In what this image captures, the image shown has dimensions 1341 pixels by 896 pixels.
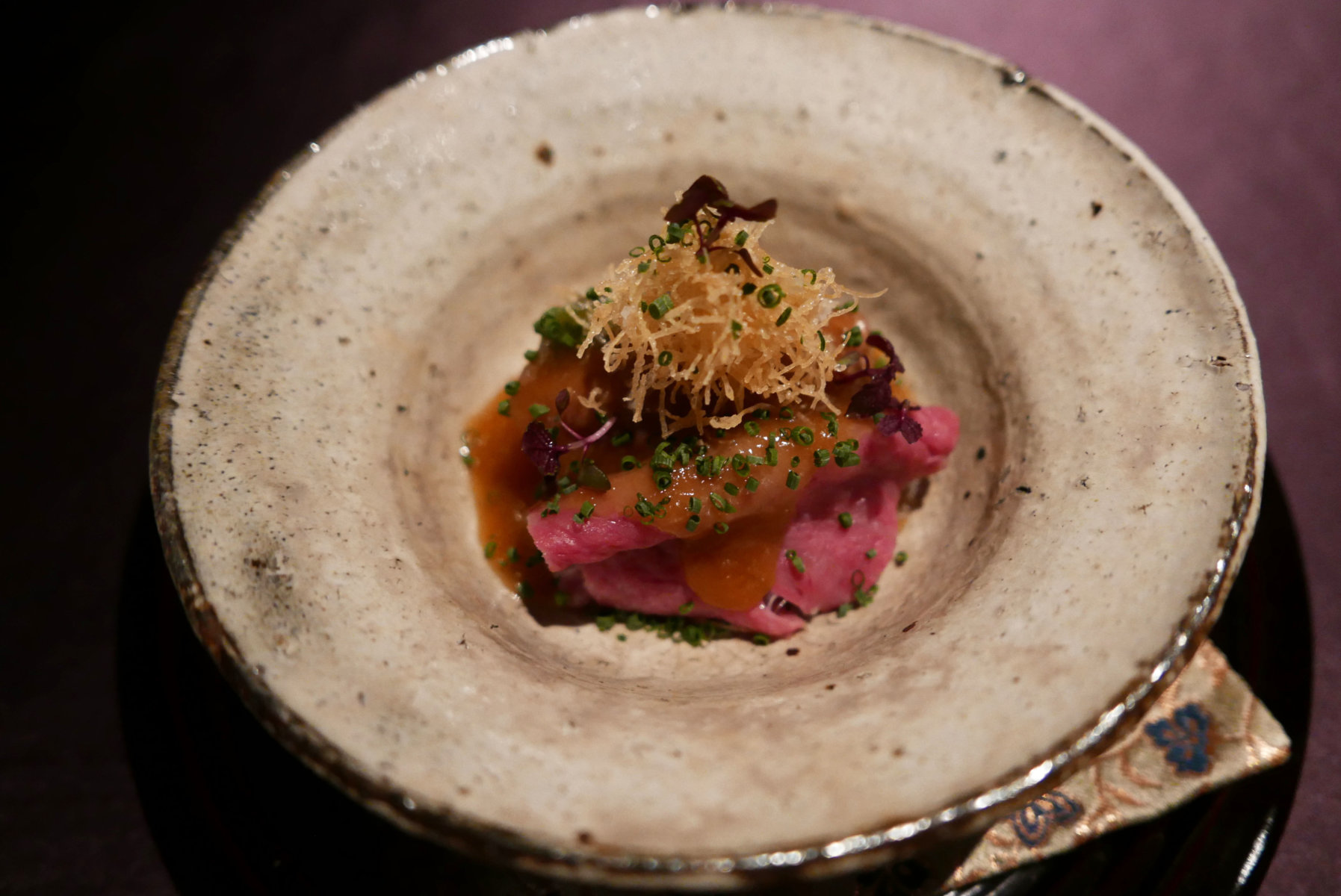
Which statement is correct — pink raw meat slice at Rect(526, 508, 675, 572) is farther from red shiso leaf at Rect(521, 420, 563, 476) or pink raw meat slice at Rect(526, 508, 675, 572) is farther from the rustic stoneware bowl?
the rustic stoneware bowl

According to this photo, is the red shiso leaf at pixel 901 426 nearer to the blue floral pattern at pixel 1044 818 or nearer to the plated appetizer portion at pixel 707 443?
the plated appetizer portion at pixel 707 443

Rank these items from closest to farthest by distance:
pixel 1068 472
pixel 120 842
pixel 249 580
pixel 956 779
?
pixel 956 779, pixel 249 580, pixel 1068 472, pixel 120 842

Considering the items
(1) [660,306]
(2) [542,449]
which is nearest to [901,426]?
(1) [660,306]

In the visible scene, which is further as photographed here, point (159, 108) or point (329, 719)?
point (159, 108)

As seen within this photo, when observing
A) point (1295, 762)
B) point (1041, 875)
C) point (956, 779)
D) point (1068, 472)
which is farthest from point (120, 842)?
point (1295, 762)

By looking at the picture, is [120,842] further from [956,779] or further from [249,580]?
[956,779]

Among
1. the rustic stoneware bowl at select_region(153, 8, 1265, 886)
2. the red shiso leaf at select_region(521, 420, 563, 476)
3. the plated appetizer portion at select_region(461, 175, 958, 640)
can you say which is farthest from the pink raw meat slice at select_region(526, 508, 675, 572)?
the rustic stoneware bowl at select_region(153, 8, 1265, 886)

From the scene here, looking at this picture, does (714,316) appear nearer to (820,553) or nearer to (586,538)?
(586,538)
